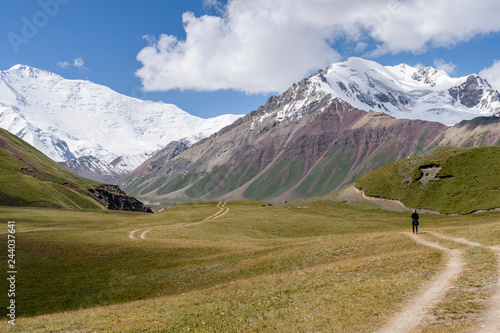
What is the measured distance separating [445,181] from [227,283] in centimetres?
11194

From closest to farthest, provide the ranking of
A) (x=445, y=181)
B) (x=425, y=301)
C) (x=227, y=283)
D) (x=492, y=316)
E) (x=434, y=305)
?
1. (x=492, y=316)
2. (x=434, y=305)
3. (x=425, y=301)
4. (x=227, y=283)
5. (x=445, y=181)

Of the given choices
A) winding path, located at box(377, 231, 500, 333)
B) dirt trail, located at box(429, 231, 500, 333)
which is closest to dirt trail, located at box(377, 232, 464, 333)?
winding path, located at box(377, 231, 500, 333)

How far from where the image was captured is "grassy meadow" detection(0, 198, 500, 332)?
21750mm

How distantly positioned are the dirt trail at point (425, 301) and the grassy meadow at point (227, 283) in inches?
23.5

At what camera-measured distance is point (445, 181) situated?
124 m

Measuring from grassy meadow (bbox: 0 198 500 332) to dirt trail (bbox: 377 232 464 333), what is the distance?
60 centimetres

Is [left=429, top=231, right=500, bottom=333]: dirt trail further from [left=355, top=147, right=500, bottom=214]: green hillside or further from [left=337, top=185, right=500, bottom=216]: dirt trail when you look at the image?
[left=355, top=147, right=500, bottom=214]: green hillside

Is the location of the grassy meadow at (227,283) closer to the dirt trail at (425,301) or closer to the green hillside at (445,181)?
the dirt trail at (425,301)

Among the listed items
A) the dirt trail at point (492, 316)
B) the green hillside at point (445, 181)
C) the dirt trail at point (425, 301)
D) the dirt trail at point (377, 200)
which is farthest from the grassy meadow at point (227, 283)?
the green hillside at point (445, 181)

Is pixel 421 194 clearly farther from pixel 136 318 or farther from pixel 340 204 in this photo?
pixel 136 318

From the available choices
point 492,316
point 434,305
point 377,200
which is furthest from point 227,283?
point 377,200

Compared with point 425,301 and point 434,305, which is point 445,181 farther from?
point 434,305

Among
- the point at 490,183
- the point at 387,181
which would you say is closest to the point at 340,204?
the point at 387,181

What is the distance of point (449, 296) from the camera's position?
21672 millimetres
